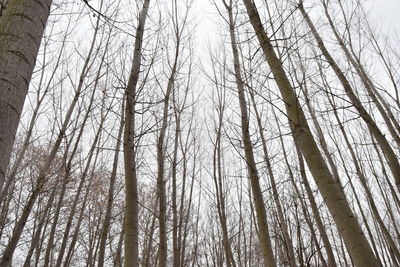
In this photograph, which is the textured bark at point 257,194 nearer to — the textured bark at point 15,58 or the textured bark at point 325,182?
the textured bark at point 325,182

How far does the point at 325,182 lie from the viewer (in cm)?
176

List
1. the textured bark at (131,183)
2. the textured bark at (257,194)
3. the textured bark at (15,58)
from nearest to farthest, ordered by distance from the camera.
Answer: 1. the textured bark at (15,58)
2. the textured bark at (131,183)
3. the textured bark at (257,194)

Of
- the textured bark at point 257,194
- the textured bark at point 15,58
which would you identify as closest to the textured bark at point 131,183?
the textured bark at point 257,194

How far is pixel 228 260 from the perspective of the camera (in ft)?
19.3

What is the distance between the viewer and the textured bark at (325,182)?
1.56m

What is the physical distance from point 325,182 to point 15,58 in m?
1.57

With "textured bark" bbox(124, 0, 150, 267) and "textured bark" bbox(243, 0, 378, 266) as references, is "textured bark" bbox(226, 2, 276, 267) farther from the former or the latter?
"textured bark" bbox(124, 0, 150, 267)

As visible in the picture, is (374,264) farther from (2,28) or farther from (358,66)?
(358,66)

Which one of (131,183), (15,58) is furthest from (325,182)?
(131,183)

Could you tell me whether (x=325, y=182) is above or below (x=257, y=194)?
below

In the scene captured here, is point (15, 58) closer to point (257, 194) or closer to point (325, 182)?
point (325, 182)

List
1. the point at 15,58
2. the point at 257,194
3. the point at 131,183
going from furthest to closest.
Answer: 1. the point at 257,194
2. the point at 131,183
3. the point at 15,58

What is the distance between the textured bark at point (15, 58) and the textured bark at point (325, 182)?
144 cm

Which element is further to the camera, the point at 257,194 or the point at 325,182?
the point at 257,194
